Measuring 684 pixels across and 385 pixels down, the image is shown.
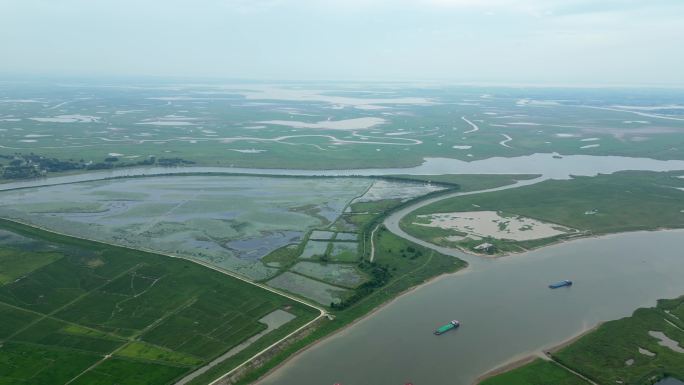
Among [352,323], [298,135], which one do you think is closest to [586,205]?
[352,323]

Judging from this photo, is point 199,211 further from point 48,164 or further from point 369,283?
point 48,164

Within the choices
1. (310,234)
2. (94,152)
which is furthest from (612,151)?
(94,152)

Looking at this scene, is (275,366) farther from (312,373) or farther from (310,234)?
(310,234)

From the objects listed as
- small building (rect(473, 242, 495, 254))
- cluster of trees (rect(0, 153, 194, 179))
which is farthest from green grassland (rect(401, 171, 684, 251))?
cluster of trees (rect(0, 153, 194, 179))

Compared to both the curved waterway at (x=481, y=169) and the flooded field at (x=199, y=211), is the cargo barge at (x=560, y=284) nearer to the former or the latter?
the flooded field at (x=199, y=211)

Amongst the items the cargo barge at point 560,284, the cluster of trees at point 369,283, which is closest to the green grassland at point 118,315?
the cluster of trees at point 369,283
